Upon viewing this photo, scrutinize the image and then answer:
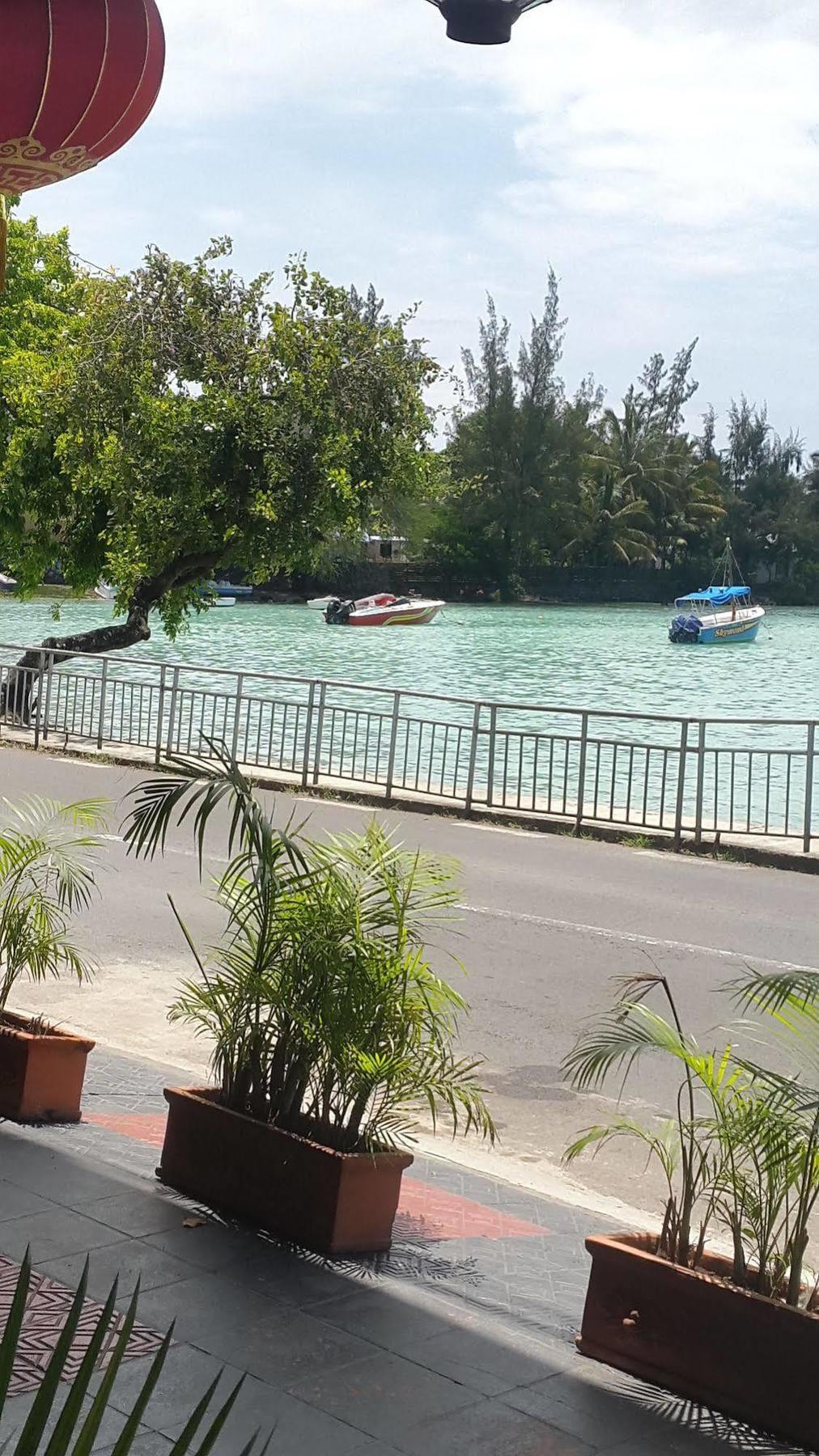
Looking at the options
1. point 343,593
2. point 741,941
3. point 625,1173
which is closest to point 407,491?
point 741,941

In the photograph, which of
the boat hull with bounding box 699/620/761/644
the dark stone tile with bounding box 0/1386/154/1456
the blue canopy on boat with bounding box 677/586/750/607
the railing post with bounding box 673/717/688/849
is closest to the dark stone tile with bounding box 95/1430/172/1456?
the dark stone tile with bounding box 0/1386/154/1456

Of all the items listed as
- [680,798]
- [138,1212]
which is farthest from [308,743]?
[138,1212]

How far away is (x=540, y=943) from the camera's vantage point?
33.2ft

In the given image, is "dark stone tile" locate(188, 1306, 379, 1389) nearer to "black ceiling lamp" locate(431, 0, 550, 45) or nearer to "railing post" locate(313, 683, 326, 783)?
"black ceiling lamp" locate(431, 0, 550, 45)

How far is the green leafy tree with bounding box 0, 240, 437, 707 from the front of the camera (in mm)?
21547

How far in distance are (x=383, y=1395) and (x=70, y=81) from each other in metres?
3.86

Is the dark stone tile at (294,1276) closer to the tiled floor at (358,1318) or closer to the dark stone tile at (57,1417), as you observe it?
the tiled floor at (358,1318)

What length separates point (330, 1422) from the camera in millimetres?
3418

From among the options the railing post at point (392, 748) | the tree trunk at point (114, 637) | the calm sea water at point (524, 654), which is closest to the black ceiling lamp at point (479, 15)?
the railing post at point (392, 748)

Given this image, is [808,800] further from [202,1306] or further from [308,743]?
[202,1306]

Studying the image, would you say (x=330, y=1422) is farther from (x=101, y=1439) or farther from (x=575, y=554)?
(x=575, y=554)

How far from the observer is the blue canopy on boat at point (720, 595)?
10531cm

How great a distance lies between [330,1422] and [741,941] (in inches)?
292

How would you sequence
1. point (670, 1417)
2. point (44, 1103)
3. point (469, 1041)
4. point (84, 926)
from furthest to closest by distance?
point (84, 926) → point (469, 1041) → point (44, 1103) → point (670, 1417)
